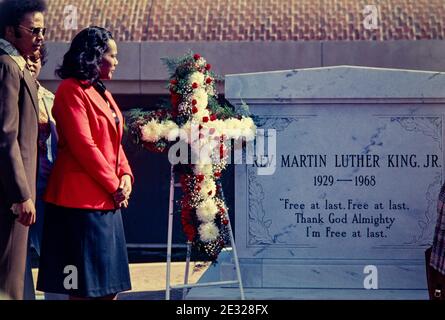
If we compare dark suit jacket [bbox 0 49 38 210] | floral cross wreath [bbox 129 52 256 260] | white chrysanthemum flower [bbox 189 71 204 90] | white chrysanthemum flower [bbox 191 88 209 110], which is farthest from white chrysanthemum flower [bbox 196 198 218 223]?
dark suit jacket [bbox 0 49 38 210]

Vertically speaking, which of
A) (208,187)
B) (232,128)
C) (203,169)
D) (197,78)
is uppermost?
(197,78)

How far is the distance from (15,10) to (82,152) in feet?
2.99

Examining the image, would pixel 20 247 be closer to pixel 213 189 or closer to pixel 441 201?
pixel 213 189

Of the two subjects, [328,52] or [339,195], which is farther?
[328,52]

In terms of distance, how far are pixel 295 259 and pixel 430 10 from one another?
10.8 meters

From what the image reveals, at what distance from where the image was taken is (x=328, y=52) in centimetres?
1486

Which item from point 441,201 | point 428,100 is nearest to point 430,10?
point 428,100

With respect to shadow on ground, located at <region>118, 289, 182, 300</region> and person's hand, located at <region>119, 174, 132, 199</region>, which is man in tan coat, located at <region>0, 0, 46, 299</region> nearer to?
person's hand, located at <region>119, 174, 132, 199</region>

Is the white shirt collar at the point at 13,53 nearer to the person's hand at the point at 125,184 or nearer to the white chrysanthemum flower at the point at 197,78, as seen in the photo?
the person's hand at the point at 125,184

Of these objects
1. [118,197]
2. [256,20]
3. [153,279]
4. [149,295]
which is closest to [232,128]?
[118,197]

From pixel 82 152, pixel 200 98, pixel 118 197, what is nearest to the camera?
pixel 82 152

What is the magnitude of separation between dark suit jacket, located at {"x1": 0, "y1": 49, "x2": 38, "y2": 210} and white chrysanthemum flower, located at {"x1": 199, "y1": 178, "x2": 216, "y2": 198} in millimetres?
1807

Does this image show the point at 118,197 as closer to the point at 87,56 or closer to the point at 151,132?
the point at 87,56

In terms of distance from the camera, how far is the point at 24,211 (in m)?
4.13
